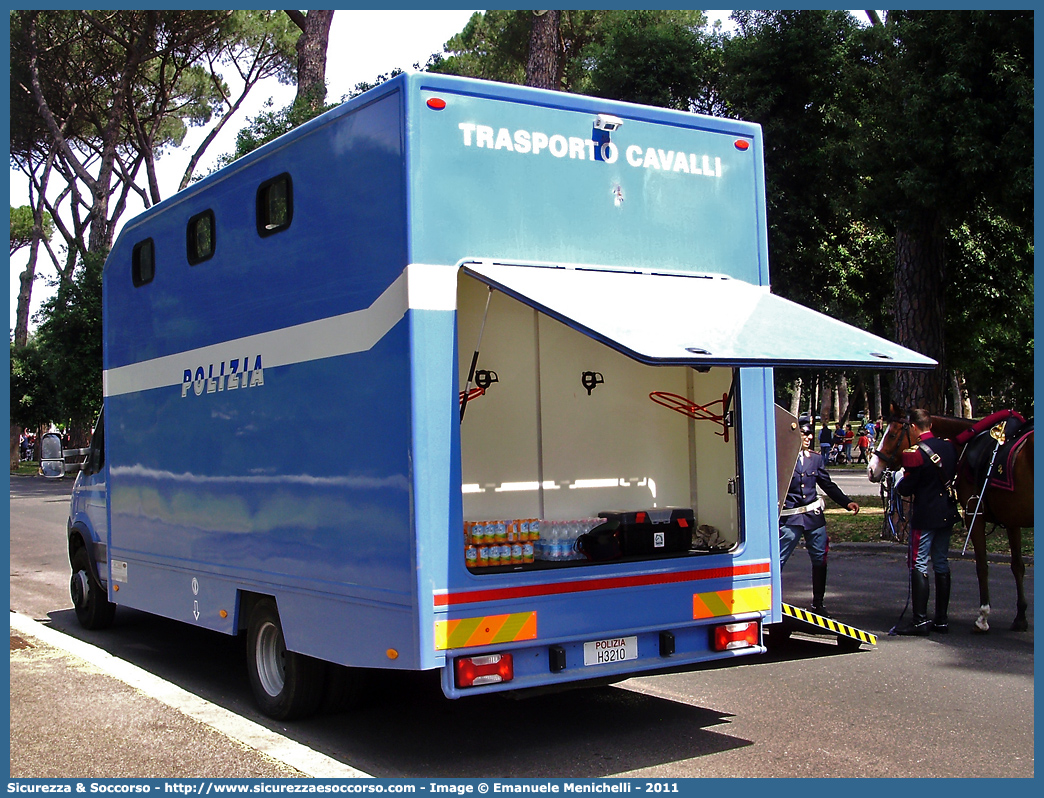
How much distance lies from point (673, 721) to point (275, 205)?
3.77 meters

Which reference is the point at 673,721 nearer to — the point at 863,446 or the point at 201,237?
the point at 201,237

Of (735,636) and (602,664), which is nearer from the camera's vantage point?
(602,664)

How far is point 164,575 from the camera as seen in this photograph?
771 centimetres

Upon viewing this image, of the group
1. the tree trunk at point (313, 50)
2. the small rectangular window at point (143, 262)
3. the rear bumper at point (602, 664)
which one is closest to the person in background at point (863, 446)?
the tree trunk at point (313, 50)

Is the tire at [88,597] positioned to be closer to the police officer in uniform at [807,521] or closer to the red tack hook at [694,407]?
the red tack hook at [694,407]

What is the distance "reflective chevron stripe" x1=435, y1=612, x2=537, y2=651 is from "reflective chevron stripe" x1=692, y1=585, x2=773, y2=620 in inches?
41.5

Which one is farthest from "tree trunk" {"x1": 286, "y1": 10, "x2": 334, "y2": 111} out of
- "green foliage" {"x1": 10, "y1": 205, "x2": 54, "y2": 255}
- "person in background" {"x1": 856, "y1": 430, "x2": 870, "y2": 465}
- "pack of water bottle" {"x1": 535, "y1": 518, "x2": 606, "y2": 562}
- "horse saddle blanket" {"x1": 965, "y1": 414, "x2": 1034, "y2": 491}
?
"green foliage" {"x1": 10, "y1": 205, "x2": 54, "y2": 255}

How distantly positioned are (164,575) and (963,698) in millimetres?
5367

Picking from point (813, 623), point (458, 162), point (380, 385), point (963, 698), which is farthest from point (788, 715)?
point (458, 162)

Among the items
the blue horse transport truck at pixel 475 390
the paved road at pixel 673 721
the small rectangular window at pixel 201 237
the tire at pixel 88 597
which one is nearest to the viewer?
the blue horse transport truck at pixel 475 390

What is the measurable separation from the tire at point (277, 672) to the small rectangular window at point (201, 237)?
229 cm

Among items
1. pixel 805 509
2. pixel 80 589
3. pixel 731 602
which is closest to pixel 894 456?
pixel 805 509

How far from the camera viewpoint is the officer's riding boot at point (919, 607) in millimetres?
8562

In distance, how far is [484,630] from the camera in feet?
17.2
